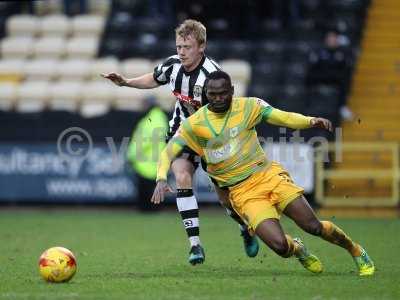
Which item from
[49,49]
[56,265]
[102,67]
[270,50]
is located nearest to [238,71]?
[270,50]

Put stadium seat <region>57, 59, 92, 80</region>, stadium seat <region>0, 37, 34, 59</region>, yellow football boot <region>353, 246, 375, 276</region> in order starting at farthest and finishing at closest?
stadium seat <region>0, 37, 34, 59</region>, stadium seat <region>57, 59, 92, 80</region>, yellow football boot <region>353, 246, 375, 276</region>

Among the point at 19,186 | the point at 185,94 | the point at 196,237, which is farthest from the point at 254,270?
the point at 19,186

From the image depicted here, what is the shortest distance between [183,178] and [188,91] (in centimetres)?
87

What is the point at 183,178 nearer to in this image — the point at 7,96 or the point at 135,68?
the point at 135,68

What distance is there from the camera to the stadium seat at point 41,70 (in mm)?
21688

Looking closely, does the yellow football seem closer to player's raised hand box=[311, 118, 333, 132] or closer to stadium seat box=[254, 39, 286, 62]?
player's raised hand box=[311, 118, 333, 132]

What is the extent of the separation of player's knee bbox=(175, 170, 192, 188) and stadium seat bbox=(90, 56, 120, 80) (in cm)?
1107

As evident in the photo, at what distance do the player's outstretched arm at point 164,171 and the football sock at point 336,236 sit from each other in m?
1.42

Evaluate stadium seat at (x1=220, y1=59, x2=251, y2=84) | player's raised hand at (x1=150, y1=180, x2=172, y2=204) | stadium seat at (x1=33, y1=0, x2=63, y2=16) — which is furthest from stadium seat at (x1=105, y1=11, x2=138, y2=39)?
player's raised hand at (x1=150, y1=180, x2=172, y2=204)

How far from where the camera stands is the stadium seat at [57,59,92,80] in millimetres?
21562

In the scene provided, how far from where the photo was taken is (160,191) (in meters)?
8.59

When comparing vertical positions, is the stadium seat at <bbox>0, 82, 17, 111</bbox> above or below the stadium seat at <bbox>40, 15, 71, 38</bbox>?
below

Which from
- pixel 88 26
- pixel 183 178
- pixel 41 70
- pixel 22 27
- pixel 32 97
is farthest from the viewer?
pixel 22 27

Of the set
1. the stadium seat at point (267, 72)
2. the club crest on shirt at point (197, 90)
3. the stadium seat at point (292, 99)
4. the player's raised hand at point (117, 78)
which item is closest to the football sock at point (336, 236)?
the club crest on shirt at point (197, 90)
